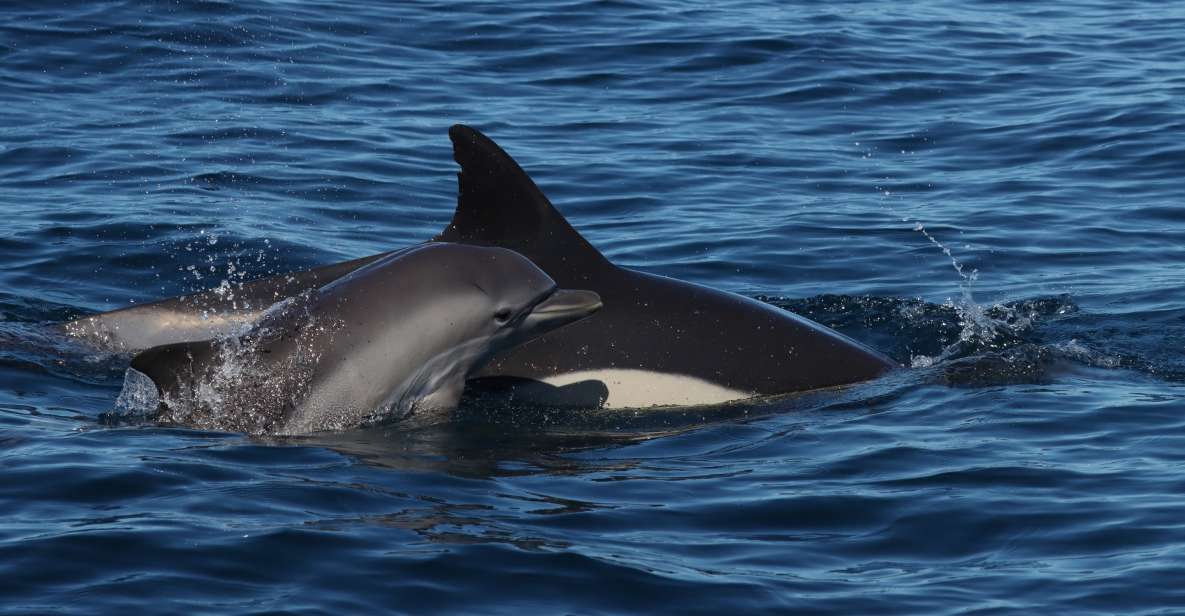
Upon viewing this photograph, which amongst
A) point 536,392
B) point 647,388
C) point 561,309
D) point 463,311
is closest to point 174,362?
point 463,311

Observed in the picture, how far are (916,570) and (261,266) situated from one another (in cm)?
869

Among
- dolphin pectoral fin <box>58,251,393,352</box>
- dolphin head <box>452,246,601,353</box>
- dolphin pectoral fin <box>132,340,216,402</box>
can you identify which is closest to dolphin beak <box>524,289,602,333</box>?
dolphin head <box>452,246,601,353</box>

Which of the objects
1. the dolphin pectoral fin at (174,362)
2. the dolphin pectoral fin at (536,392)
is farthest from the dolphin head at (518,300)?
the dolphin pectoral fin at (174,362)

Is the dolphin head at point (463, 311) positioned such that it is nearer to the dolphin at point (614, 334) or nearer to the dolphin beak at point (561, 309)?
the dolphin beak at point (561, 309)

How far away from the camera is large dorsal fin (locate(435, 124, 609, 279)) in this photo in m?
10.6

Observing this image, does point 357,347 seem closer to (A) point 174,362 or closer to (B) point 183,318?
(A) point 174,362

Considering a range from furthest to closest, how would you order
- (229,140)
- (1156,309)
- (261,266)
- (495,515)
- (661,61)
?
1. (661,61)
2. (229,140)
3. (261,266)
4. (1156,309)
5. (495,515)

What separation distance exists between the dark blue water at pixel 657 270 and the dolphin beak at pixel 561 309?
70 cm

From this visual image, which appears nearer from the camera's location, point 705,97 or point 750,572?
point 750,572

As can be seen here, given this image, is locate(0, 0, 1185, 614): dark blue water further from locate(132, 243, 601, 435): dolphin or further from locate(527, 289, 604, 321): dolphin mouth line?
locate(527, 289, 604, 321): dolphin mouth line

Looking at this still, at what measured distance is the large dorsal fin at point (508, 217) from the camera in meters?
10.6

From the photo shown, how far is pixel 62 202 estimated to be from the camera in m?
17.1

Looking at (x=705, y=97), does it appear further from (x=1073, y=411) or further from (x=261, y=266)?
(x=1073, y=411)

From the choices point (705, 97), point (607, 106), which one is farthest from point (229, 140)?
point (705, 97)
